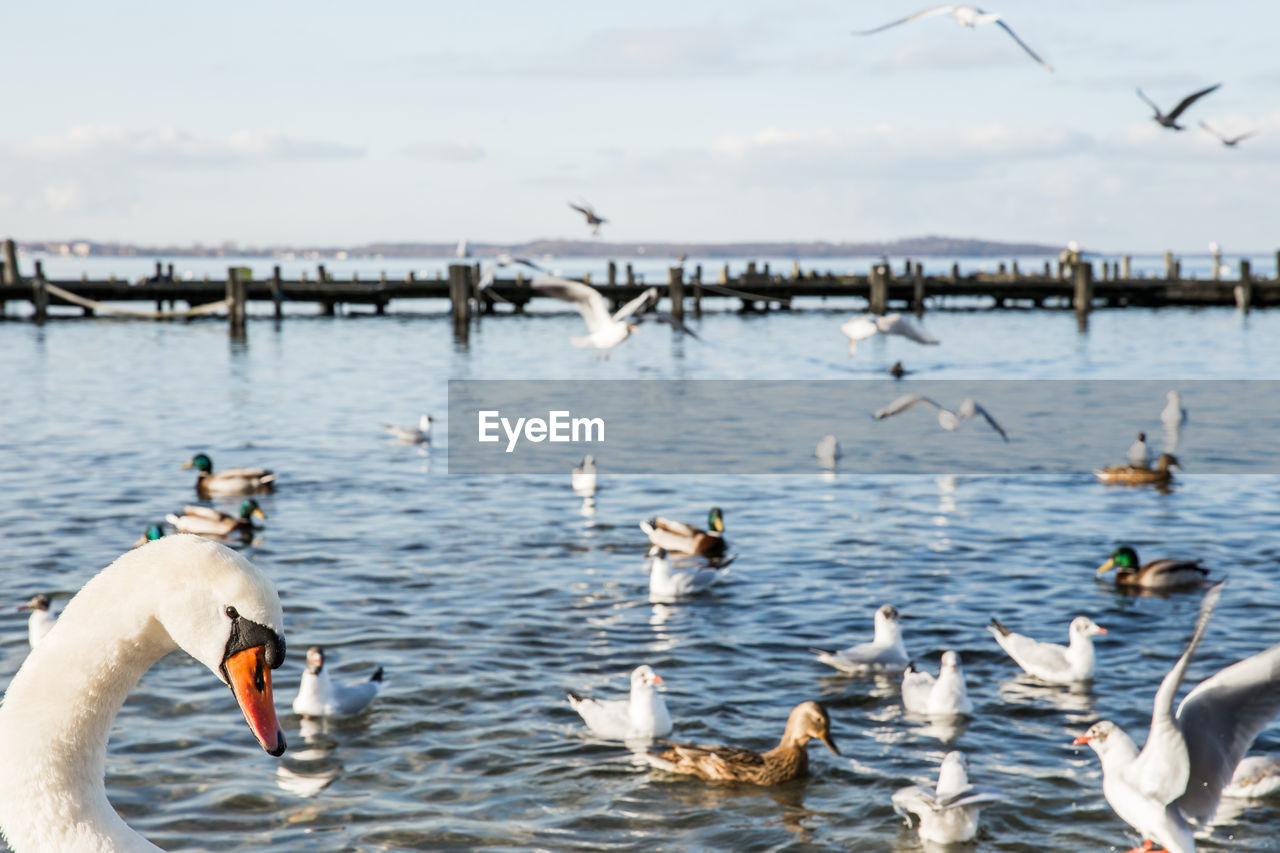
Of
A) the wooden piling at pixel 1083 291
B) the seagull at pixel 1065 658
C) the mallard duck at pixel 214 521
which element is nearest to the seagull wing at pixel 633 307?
the mallard duck at pixel 214 521

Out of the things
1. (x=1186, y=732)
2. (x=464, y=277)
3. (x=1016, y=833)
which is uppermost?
(x=464, y=277)

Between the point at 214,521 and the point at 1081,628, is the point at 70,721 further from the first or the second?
the point at 214,521

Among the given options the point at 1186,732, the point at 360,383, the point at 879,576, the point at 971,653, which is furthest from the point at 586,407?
the point at 1186,732

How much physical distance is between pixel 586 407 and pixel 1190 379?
18358 mm

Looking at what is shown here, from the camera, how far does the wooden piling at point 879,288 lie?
187 feet

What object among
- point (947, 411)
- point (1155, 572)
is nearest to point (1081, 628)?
point (1155, 572)

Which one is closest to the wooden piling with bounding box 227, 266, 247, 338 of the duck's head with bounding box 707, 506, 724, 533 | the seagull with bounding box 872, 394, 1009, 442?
the seagull with bounding box 872, 394, 1009, 442

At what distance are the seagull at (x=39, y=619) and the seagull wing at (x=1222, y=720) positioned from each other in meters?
9.08

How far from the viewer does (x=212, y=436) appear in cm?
2538

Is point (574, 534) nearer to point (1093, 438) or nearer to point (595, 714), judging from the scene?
point (595, 714)

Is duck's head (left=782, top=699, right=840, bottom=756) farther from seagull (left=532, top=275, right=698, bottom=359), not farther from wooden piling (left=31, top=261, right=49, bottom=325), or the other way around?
wooden piling (left=31, top=261, right=49, bottom=325)

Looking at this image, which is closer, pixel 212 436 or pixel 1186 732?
pixel 1186 732

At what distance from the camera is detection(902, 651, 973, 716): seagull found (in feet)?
31.9

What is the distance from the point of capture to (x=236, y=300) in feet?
165
